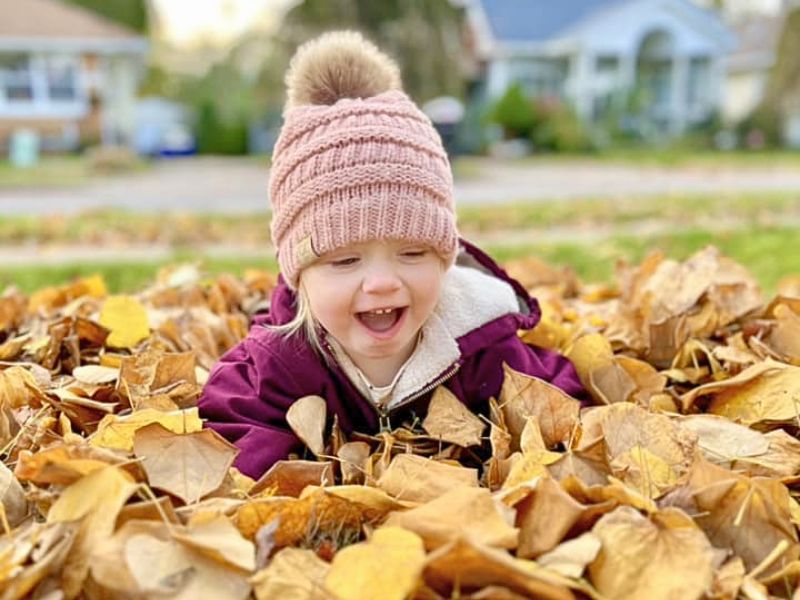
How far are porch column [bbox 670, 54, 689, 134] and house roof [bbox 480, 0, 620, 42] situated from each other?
230 cm

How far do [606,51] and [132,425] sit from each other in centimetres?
2197

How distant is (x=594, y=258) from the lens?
4.55 m

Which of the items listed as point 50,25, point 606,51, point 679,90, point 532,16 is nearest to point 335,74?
point 50,25

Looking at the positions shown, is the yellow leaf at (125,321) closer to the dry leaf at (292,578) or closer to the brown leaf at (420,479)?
the brown leaf at (420,479)

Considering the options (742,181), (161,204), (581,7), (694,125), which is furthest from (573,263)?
(581,7)

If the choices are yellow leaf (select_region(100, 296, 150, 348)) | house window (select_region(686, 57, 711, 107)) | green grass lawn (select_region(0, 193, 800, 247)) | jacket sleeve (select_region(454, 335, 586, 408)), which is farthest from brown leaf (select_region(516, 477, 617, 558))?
house window (select_region(686, 57, 711, 107))

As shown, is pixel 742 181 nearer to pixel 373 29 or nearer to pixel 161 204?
pixel 161 204

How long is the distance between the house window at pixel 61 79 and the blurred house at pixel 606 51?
31.7 feet

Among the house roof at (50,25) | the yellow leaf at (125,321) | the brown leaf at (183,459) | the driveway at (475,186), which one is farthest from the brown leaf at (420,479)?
the house roof at (50,25)

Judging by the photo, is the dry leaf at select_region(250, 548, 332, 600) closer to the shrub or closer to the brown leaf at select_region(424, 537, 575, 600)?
the brown leaf at select_region(424, 537, 575, 600)

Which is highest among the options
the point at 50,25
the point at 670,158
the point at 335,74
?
the point at 50,25

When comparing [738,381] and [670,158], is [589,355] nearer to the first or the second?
[738,381]

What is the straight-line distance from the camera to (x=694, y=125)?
21141 millimetres

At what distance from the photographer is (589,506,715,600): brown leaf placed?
0.91m
